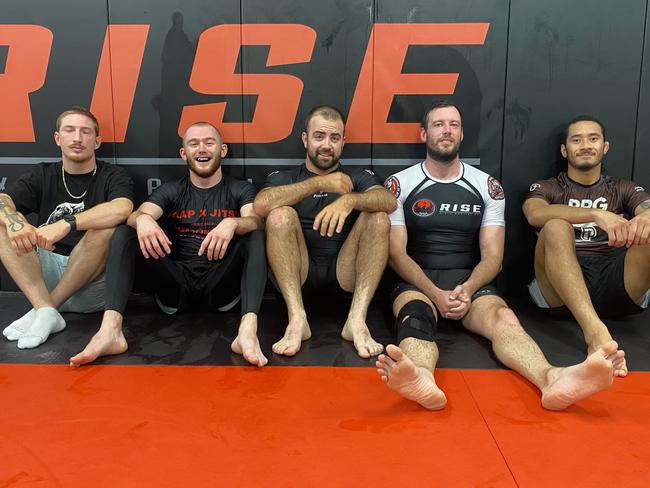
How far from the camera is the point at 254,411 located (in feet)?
5.73

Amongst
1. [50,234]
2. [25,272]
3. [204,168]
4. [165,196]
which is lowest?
[25,272]

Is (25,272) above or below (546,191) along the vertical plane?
below

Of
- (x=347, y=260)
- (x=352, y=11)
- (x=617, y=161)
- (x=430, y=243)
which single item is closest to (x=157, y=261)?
(x=347, y=260)

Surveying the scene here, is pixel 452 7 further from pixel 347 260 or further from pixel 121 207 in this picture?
pixel 121 207

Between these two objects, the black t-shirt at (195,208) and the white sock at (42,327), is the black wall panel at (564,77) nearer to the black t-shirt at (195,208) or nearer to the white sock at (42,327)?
the black t-shirt at (195,208)

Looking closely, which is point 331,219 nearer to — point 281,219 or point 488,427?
point 281,219

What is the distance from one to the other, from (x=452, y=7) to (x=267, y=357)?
2.35 metres

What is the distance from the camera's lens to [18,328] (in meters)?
2.48

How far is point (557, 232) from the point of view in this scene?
233cm

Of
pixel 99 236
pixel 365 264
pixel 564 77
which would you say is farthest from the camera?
pixel 564 77

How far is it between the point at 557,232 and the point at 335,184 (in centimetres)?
110

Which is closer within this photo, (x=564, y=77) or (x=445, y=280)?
(x=445, y=280)

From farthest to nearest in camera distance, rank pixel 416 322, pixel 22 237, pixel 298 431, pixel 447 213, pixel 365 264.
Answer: pixel 447 213, pixel 365 264, pixel 22 237, pixel 416 322, pixel 298 431

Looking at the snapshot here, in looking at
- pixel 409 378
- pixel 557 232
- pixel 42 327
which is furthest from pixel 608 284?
pixel 42 327
